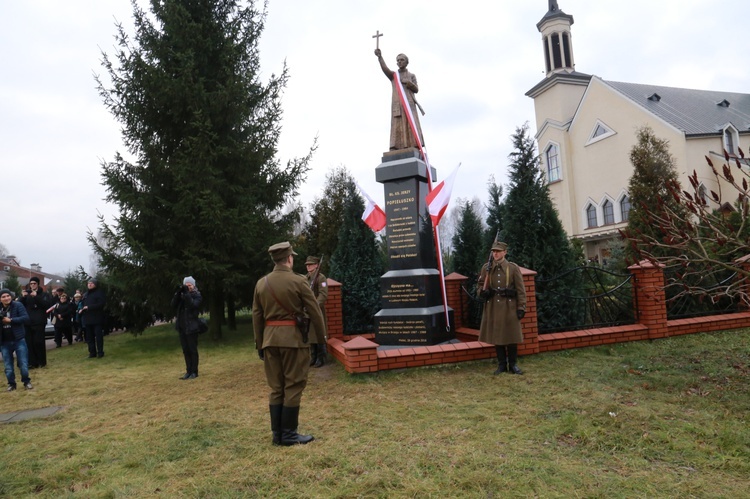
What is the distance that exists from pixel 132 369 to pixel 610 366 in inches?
307

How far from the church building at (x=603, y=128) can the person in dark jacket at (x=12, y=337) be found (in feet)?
81.2

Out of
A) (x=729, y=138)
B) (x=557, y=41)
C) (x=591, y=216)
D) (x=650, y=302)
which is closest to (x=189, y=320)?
(x=650, y=302)

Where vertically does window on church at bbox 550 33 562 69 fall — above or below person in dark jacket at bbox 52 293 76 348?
above

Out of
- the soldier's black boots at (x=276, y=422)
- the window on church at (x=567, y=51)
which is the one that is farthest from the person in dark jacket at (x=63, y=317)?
the window on church at (x=567, y=51)

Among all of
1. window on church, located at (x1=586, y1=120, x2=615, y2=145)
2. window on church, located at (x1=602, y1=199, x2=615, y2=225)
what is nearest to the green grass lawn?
window on church, located at (x1=602, y1=199, x2=615, y2=225)

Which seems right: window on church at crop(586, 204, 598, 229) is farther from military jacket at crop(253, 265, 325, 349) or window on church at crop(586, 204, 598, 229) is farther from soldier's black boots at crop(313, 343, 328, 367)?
military jacket at crop(253, 265, 325, 349)

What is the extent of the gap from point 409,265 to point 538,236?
2.25 meters

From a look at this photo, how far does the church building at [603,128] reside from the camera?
2545 centimetres

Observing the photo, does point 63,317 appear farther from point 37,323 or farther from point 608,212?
point 608,212

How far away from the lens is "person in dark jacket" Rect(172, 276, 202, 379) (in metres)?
7.30

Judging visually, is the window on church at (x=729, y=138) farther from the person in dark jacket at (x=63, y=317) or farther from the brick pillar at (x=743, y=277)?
the person in dark jacket at (x=63, y=317)

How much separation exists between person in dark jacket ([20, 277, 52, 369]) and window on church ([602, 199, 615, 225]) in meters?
28.7

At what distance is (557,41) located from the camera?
33562mm

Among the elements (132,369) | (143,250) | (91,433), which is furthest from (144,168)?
(91,433)
